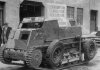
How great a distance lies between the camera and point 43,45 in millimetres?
10602

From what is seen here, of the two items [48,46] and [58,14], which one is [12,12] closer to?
[58,14]

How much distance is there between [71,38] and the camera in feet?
38.9

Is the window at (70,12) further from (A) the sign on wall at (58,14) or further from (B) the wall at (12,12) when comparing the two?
(A) the sign on wall at (58,14)

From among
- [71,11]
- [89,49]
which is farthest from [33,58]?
[71,11]

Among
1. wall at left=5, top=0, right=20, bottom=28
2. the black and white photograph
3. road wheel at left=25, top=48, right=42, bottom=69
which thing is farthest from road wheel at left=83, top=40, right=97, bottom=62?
wall at left=5, top=0, right=20, bottom=28

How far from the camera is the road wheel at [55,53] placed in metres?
10.4

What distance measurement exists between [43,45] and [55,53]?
64cm

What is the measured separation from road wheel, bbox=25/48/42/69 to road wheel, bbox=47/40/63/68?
48 cm

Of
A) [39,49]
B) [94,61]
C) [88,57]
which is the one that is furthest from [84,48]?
[39,49]

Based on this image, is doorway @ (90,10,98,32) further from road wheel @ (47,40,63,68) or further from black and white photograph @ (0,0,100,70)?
road wheel @ (47,40,63,68)

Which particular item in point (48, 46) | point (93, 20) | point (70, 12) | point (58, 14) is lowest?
point (48, 46)

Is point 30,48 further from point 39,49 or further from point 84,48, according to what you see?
point 84,48

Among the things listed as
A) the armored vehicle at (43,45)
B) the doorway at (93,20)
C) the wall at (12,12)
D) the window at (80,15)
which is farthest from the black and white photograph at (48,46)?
the doorway at (93,20)

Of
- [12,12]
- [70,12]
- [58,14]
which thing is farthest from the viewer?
[70,12]
